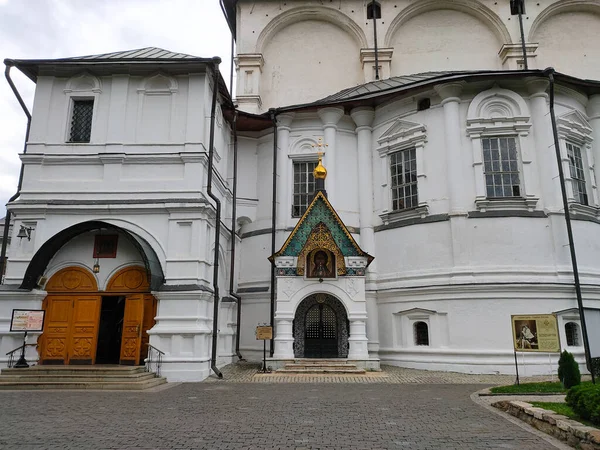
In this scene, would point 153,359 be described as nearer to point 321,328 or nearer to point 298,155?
point 321,328

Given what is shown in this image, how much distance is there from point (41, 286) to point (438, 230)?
476 inches

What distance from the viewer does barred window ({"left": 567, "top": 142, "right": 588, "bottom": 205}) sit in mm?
16266

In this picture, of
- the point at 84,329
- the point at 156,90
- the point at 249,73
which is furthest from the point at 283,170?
the point at 84,329

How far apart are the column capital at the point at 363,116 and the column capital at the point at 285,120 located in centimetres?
231

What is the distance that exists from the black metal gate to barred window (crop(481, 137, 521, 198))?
6465 mm

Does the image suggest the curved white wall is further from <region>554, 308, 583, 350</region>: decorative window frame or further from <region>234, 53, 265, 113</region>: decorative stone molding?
<region>554, 308, 583, 350</region>: decorative window frame

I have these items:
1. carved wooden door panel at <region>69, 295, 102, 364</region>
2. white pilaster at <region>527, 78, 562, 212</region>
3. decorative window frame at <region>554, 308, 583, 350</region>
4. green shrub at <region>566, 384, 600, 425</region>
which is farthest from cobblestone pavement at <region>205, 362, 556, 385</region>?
green shrub at <region>566, 384, 600, 425</region>

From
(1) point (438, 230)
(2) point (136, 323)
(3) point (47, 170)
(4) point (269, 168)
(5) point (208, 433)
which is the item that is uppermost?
(4) point (269, 168)

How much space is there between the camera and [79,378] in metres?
12.1

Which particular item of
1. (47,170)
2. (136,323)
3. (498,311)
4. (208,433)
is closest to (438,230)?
(498,311)

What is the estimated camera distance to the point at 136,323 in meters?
13.9

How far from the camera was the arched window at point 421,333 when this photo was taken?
15.8 metres

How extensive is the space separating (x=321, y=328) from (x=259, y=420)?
8610 mm

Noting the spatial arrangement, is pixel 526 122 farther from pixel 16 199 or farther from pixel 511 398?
pixel 16 199
